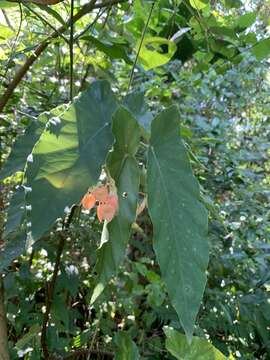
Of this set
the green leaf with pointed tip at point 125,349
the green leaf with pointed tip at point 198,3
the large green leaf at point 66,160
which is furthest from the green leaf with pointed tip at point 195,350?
the green leaf with pointed tip at point 198,3

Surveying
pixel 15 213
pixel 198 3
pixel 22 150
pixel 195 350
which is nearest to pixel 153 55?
pixel 198 3

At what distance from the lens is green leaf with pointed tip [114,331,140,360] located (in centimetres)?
107

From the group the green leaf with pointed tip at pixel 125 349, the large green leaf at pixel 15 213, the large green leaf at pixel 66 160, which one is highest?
the large green leaf at pixel 66 160

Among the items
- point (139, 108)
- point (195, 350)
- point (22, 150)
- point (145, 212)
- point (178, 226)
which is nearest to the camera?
point (178, 226)

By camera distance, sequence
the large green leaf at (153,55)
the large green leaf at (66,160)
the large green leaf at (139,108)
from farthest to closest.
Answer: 1. the large green leaf at (153,55)
2. the large green leaf at (139,108)
3. the large green leaf at (66,160)

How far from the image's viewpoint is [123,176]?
635 millimetres

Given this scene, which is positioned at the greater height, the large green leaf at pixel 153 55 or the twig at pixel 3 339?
the large green leaf at pixel 153 55

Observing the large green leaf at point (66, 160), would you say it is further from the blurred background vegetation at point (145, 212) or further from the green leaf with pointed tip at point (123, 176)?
the blurred background vegetation at point (145, 212)

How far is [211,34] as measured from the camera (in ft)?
4.04

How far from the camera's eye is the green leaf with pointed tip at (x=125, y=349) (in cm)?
107

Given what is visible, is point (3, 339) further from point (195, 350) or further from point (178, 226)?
point (178, 226)

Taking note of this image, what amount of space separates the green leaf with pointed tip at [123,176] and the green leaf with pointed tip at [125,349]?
0.49 meters

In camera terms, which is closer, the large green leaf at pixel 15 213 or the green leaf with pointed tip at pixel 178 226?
the green leaf with pointed tip at pixel 178 226

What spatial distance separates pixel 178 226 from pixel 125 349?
0.64 m
